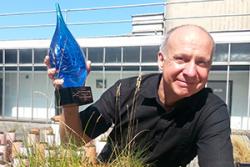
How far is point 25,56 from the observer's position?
13.8 m

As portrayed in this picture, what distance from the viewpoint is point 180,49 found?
5.34 feet

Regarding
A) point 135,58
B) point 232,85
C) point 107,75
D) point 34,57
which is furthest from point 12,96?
point 232,85

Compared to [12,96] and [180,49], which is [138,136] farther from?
[12,96]

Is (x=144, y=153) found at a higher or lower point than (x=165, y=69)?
lower

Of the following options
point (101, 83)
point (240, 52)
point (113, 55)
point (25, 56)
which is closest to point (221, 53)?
point (240, 52)

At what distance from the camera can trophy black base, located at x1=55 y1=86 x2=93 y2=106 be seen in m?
Answer: 1.78

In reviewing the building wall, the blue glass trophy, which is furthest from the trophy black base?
the building wall

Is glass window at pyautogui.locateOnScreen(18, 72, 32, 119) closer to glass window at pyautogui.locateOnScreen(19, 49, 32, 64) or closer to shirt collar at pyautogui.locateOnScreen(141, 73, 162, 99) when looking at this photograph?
glass window at pyautogui.locateOnScreen(19, 49, 32, 64)

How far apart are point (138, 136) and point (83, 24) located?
33.2 ft

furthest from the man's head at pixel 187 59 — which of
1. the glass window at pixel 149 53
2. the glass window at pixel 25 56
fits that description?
the glass window at pixel 25 56

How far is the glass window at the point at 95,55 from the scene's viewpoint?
12.5 metres

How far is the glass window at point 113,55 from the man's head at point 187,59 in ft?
34.5

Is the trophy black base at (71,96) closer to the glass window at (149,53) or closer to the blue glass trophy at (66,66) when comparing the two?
the blue glass trophy at (66,66)

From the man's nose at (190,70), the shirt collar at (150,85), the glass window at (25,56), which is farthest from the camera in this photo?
the glass window at (25,56)
